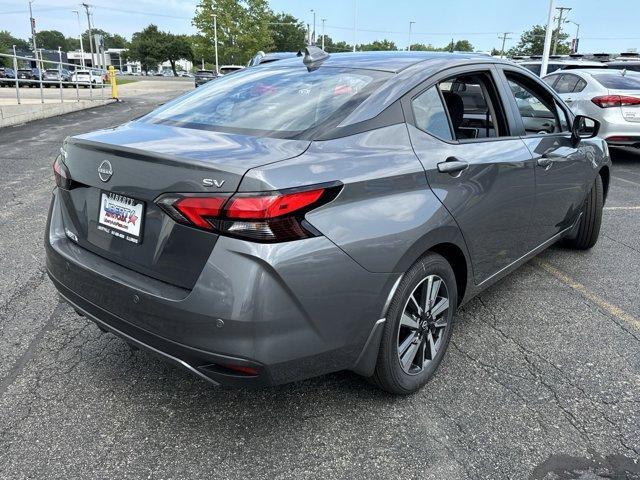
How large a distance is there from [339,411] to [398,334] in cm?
48

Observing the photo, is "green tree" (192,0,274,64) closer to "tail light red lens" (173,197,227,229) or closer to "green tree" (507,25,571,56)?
"green tree" (507,25,571,56)

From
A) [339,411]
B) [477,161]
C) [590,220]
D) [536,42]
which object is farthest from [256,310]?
[536,42]

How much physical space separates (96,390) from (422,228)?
69.9 inches

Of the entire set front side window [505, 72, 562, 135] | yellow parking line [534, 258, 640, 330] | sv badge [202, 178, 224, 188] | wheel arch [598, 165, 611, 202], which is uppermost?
front side window [505, 72, 562, 135]

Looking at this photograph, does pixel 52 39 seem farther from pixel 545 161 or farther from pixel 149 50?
pixel 545 161

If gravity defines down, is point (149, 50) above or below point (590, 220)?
above

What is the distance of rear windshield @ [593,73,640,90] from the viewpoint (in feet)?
30.3

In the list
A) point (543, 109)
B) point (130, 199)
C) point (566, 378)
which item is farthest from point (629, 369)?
point (130, 199)

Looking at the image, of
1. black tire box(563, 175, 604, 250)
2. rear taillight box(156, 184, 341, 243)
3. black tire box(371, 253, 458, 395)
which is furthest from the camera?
black tire box(563, 175, 604, 250)

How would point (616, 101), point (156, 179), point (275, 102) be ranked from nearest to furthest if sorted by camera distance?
1. point (156, 179)
2. point (275, 102)
3. point (616, 101)

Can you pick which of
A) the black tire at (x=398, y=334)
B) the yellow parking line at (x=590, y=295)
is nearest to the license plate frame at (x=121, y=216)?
the black tire at (x=398, y=334)

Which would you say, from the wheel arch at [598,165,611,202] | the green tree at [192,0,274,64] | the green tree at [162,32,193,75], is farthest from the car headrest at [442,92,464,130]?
the green tree at [162,32,193,75]

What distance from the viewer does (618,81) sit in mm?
9461

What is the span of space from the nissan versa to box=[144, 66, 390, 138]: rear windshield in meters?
A: 0.01
